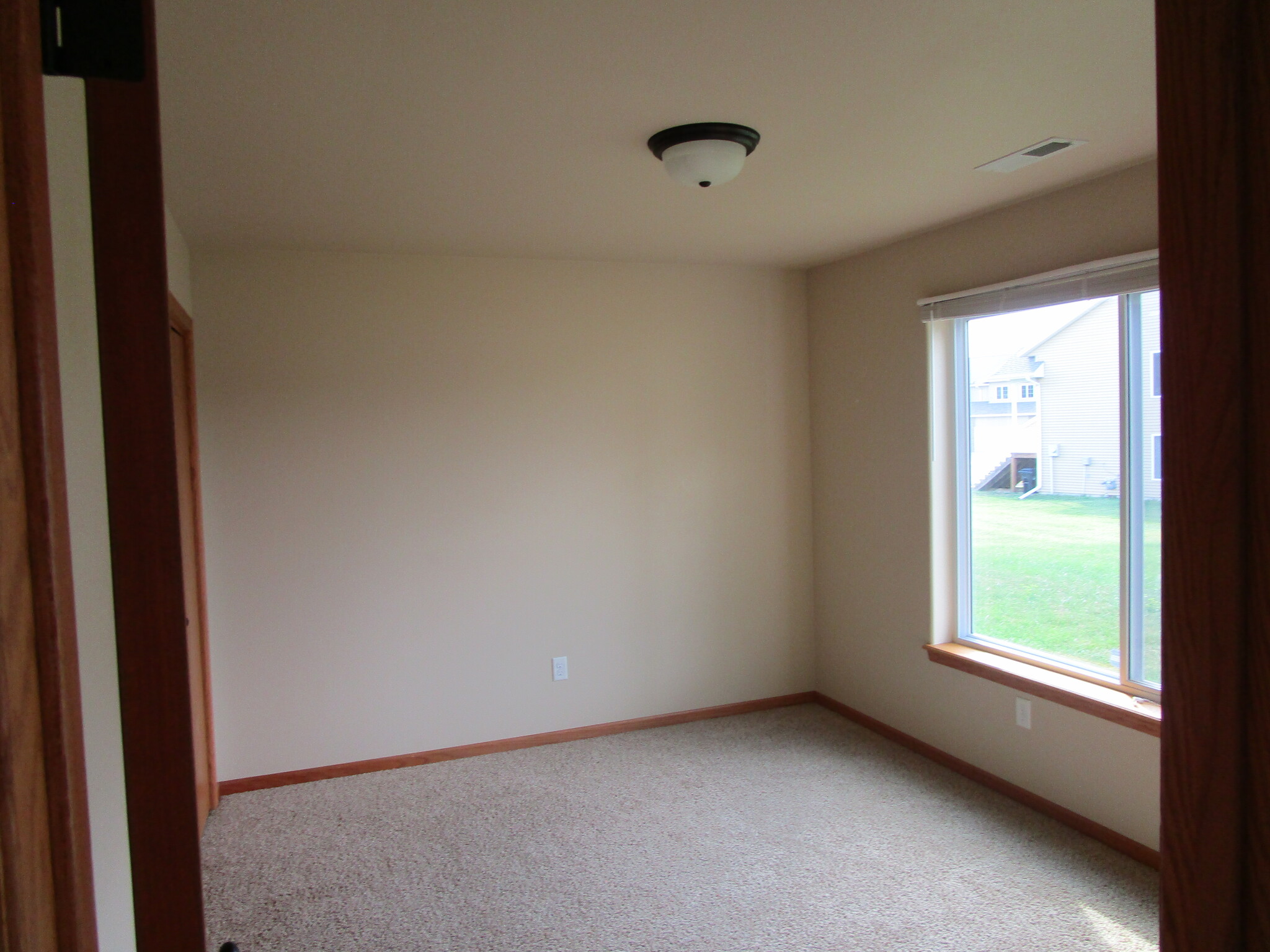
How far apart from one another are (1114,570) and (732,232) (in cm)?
209

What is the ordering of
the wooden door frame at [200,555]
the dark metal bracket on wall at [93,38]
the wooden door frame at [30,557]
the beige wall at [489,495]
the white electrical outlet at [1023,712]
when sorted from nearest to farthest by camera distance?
the wooden door frame at [30,557] → the dark metal bracket on wall at [93,38] → the white electrical outlet at [1023,712] → the wooden door frame at [200,555] → the beige wall at [489,495]

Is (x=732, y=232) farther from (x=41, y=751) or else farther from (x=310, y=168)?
(x=41, y=751)

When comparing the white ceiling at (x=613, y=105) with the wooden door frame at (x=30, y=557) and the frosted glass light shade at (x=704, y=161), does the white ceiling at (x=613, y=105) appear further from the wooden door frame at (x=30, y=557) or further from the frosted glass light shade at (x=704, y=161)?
the wooden door frame at (x=30, y=557)

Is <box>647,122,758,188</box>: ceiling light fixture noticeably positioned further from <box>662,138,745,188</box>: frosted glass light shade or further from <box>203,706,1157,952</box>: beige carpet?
<box>203,706,1157,952</box>: beige carpet

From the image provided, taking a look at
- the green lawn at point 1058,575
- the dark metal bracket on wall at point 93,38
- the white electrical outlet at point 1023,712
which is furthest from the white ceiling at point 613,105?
the white electrical outlet at point 1023,712

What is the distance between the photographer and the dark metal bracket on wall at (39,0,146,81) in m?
0.59

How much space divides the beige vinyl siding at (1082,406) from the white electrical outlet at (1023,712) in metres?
0.87

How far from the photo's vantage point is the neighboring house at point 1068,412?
2.81m

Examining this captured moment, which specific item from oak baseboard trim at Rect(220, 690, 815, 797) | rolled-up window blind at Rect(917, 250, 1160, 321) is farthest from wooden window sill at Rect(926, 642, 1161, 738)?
rolled-up window blind at Rect(917, 250, 1160, 321)

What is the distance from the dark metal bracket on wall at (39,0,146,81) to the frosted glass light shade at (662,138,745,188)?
70.7 inches

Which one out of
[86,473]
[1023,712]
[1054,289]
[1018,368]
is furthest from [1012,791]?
[86,473]

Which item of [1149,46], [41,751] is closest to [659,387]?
[1149,46]

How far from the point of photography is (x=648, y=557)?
4.21 m

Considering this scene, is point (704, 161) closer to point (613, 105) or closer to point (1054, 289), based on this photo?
point (613, 105)
